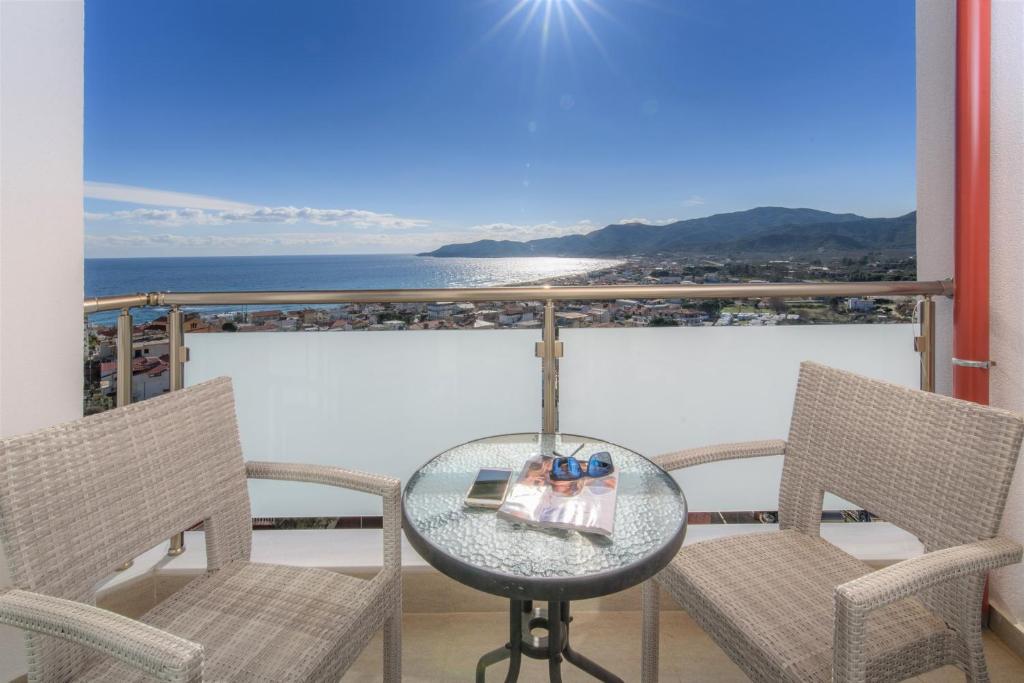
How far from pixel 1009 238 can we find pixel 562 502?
5.82 feet

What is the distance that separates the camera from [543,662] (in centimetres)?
166

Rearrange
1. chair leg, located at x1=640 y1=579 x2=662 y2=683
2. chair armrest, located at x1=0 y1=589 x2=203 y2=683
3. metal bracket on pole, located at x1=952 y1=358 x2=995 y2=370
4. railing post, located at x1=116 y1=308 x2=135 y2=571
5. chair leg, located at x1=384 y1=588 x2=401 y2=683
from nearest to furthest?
chair armrest, located at x1=0 y1=589 x2=203 y2=683, chair leg, located at x1=384 y1=588 x2=401 y2=683, chair leg, located at x1=640 y1=579 x2=662 y2=683, metal bracket on pole, located at x1=952 y1=358 x2=995 y2=370, railing post, located at x1=116 y1=308 x2=135 y2=571

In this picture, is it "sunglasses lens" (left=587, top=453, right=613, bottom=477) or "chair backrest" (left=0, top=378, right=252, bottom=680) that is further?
"sunglasses lens" (left=587, top=453, right=613, bottom=477)

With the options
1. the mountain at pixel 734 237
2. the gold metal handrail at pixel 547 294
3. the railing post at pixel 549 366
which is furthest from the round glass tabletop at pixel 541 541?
the mountain at pixel 734 237

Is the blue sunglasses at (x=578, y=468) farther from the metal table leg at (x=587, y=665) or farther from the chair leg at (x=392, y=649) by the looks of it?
the chair leg at (x=392, y=649)

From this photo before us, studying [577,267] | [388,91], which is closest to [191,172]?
[388,91]

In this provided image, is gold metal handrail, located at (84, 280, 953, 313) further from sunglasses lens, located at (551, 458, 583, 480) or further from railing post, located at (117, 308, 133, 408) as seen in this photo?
Result: sunglasses lens, located at (551, 458, 583, 480)

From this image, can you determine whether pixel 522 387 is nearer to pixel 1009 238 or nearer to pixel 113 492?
pixel 113 492

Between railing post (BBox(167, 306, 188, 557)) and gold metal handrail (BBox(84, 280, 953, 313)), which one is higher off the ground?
gold metal handrail (BBox(84, 280, 953, 313))

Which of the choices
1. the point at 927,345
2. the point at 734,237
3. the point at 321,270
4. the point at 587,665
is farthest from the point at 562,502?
the point at 321,270

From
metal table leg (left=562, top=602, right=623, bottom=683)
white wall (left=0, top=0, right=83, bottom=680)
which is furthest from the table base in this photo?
white wall (left=0, top=0, right=83, bottom=680)

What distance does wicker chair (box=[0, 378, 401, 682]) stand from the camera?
0.80m

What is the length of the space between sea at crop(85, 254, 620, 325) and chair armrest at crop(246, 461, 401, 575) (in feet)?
15.1

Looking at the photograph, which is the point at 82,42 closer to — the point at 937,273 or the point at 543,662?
the point at 543,662
